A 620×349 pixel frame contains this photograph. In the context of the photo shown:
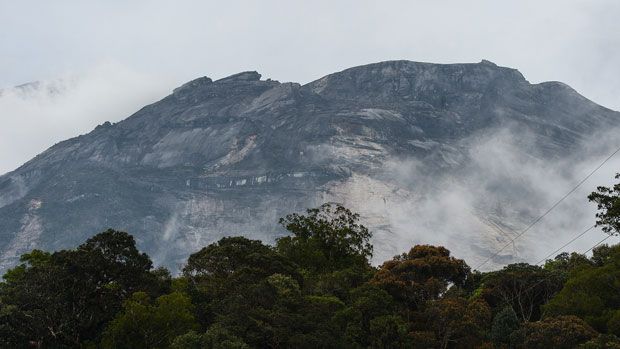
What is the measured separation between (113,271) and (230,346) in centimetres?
1546

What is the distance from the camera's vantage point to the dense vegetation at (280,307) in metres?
47.6

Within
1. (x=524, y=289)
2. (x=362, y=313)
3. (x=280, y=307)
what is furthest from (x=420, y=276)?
(x=280, y=307)

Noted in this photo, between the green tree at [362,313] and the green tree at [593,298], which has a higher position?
the green tree at [362,313]

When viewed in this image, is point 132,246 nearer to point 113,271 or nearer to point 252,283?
point 113,271

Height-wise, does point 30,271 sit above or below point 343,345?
above

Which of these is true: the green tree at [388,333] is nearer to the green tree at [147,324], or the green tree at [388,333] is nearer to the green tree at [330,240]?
the green tree at [147,324]

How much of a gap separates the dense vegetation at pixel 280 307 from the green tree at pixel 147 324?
0.24 feet

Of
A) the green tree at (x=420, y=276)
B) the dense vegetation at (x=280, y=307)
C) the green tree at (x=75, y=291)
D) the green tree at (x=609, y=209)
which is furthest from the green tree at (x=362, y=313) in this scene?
the green tree at (x=609, y=209)

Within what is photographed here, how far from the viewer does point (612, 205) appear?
197 ft

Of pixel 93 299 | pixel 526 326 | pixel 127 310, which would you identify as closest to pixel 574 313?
pixel 526 326

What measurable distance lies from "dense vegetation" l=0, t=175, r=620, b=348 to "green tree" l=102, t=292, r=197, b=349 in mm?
74

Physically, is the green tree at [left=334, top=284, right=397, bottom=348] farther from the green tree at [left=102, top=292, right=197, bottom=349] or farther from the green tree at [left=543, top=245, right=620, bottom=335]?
the green tree at [left=543, top=245, right=620, bottom=335]

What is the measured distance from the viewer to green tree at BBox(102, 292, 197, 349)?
4859 cm

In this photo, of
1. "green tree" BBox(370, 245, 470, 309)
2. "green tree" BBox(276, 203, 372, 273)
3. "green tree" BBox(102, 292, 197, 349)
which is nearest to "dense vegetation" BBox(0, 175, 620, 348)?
"green tree" BBox(102, 292, 197, 349)
